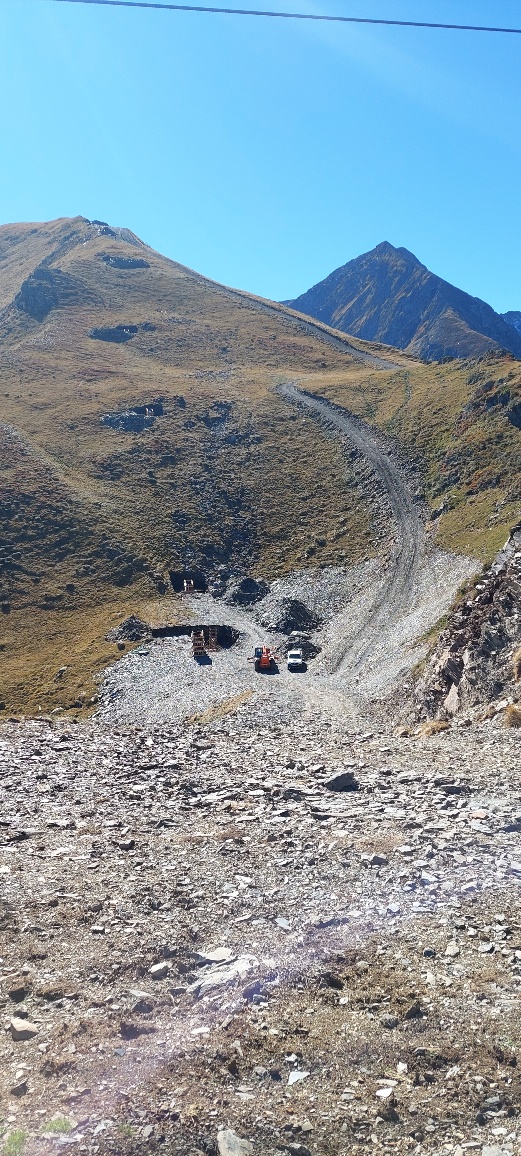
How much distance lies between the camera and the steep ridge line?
4759 cm

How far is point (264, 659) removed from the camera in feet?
153

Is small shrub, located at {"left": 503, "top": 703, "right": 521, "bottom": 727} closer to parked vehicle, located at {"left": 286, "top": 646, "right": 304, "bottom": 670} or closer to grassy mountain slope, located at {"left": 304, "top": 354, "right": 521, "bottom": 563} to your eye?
parked vehicle, located at {"left": 286, "top": 646, "right": 304, "bottom": 670}

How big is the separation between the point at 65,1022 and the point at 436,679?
71.5 ft

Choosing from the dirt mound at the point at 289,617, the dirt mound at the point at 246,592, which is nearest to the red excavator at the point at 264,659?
the dirt mound at the point at 289,617

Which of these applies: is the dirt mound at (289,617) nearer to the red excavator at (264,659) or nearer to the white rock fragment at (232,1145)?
the red excavator at (264,659)

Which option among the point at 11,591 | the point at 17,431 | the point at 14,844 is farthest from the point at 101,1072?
the point at 17,431

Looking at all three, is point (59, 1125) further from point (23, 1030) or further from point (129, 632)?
point (129, 632)

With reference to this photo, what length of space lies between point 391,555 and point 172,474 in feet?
127

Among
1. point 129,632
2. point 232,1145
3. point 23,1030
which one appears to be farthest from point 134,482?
point 232,1145

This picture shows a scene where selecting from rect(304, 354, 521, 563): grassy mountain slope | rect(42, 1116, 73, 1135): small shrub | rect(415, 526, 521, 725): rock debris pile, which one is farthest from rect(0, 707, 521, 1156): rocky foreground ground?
rect(304, 354, 521, 563): grassy mountain slope

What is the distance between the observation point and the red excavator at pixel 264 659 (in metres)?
46.5

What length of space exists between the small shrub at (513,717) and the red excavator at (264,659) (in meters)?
28.3

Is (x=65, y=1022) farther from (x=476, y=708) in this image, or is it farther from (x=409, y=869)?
(x=476, y=708)

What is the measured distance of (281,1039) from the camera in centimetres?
733
